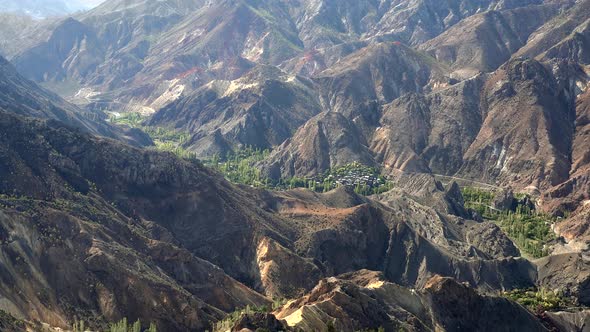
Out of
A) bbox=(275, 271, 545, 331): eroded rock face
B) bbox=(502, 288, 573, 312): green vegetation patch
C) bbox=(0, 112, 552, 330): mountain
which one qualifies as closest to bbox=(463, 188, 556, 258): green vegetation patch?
bbox=(0, 112, 552, 330): mountain

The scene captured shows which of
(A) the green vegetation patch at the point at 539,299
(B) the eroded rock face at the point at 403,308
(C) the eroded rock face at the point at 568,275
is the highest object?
(B) the eroded rock face at the point at 403,308

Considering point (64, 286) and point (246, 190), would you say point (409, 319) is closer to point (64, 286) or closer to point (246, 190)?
point (64, 286)

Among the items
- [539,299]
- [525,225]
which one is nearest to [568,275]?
[539,299]

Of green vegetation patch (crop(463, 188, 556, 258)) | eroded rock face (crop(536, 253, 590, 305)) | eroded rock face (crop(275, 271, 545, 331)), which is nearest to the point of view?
eroded rock face (crop(275, 271, 545, 331))

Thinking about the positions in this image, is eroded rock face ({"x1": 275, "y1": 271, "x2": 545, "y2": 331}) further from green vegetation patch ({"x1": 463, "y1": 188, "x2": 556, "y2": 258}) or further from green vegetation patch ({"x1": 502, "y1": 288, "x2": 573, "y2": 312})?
→ green vegetation patch ({"x1": 463, "y1": 188, "x2": 556, "y2": 258})

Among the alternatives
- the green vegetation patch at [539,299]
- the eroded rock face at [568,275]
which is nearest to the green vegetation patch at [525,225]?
the eroded rock face at [568,275]

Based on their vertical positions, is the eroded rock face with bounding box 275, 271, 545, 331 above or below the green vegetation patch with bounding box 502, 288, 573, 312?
above

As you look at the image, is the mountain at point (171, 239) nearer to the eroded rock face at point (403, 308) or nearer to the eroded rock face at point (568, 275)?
the eroded rock face at point (568, 275)

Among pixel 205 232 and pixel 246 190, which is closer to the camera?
pixel 205 232

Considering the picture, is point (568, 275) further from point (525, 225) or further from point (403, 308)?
point (403, 308)

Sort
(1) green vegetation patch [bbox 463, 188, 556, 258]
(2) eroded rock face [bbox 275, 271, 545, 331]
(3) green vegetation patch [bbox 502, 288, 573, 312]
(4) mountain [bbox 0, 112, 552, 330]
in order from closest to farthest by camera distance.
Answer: (2) eroded rock face [bbox 275, 271, 545, 331], (4) mountain [bbox 0, 112, 552, 330], (3) green vegetation patch [bbox 502, 288, 573, 312], (1) green vegetation patch [bbox 463, 188, 556, 258]

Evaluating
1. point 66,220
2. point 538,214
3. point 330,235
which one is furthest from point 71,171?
point 538,214
